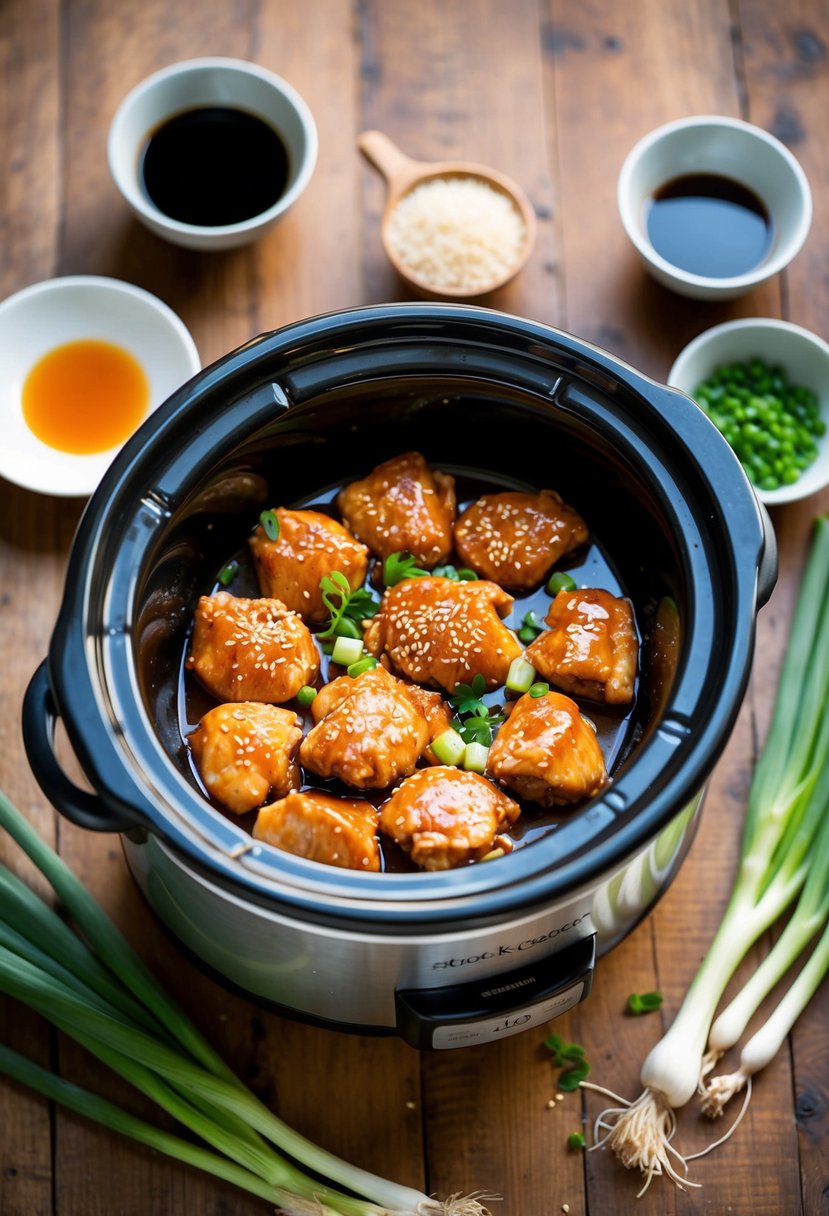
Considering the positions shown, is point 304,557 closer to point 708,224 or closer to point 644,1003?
point 644,1003

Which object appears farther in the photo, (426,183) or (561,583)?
(426,183)

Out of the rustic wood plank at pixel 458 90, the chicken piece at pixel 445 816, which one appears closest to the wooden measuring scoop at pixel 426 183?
the rustic wood plank at pixel 458 90

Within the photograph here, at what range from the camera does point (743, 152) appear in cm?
276

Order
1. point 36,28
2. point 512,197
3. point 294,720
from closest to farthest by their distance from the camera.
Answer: point 294,720 → point 512,197 → point 36,28

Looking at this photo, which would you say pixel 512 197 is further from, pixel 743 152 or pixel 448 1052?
pixel 448 1052

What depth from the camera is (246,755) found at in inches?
78.6

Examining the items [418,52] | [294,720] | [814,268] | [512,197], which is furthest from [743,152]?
[294,720]

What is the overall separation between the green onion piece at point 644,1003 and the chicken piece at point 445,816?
20.7 inches

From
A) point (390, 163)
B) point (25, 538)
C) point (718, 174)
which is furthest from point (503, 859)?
point (718, 174)

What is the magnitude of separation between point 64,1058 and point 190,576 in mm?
896

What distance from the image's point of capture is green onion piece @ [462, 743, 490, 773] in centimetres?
207

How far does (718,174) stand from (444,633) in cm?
137

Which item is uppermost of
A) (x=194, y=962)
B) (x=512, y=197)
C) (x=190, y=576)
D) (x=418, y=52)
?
(x=418, y=52)

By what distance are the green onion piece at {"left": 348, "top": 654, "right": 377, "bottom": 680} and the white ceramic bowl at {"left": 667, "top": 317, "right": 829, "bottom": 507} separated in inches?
37.6
